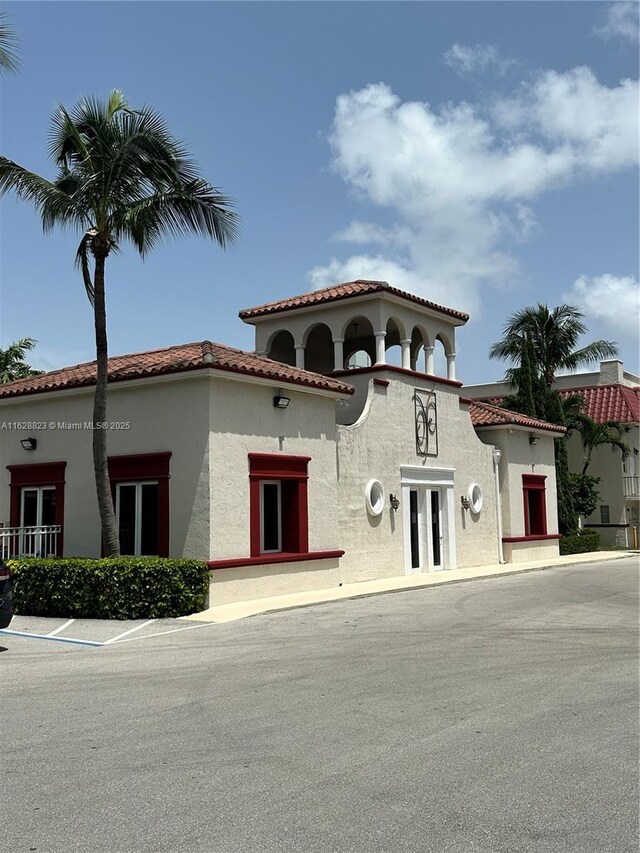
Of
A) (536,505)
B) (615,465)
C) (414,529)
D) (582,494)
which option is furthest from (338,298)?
(615,465)

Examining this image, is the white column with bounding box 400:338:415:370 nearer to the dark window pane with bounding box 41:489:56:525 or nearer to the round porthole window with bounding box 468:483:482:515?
the round porthole window with bounding box 468:483:482:515

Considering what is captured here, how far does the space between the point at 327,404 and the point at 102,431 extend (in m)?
5.39

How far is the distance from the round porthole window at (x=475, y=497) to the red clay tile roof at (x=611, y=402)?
55.0 ft

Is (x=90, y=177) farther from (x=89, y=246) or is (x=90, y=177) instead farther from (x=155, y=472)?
(x=155, y=472)

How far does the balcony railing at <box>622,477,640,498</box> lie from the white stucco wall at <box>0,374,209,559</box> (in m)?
27.3

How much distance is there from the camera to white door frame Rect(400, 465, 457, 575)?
20859 millimetres

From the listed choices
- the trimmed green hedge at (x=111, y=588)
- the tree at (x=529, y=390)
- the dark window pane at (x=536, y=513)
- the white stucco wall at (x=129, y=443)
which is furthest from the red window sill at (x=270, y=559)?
the tree at (x=529, y=390)

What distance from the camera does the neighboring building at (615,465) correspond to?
122 ft

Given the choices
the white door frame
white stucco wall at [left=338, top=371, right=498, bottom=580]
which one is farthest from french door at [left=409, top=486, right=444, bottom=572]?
white stucco wall at [left=338, top=371, right=498, bottom=580]

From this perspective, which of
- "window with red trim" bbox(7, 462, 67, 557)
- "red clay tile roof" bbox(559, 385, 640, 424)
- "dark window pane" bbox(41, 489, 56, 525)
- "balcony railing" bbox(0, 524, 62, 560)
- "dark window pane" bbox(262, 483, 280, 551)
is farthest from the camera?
"red clay tile roof" bbox(559, 385, 640, 424)

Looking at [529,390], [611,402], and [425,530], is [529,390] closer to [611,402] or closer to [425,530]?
[611,402]

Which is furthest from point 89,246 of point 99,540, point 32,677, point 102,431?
point 32,677

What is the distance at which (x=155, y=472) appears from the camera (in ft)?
51.0

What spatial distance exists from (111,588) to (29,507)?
552 cm
